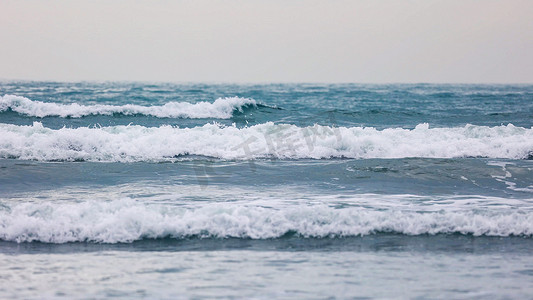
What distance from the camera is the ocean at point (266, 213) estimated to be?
18.2 ft

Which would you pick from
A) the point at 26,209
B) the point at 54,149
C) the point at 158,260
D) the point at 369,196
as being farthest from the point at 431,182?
the point at 54,149

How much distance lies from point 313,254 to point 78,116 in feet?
49.3

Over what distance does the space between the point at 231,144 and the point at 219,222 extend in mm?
6415

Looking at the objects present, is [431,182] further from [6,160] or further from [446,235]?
[6,160]

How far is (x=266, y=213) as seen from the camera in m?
7.64

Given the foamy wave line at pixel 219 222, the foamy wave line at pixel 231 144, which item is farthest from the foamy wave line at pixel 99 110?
the foamy wave line at pixel 219 222

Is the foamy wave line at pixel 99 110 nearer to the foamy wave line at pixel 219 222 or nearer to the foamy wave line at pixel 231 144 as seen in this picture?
the foamy wave line at pixel 231 144

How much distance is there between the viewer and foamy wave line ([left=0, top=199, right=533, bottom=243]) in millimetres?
7074

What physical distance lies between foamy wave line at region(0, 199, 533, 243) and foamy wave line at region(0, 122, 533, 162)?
4.81 m

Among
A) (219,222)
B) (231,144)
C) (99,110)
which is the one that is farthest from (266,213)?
(99,110)

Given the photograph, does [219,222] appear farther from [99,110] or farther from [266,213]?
[99,110]

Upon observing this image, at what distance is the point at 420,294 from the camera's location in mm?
5199

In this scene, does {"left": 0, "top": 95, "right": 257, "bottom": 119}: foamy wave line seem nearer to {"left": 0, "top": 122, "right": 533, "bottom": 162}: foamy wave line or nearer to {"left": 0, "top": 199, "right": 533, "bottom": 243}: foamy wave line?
{"left": 0, "top": 122, "right": 533, "bottom": 162}: foamy wave line

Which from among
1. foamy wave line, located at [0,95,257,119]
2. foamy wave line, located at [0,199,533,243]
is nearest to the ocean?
foamy wave line, located at [0,199,533,243]
